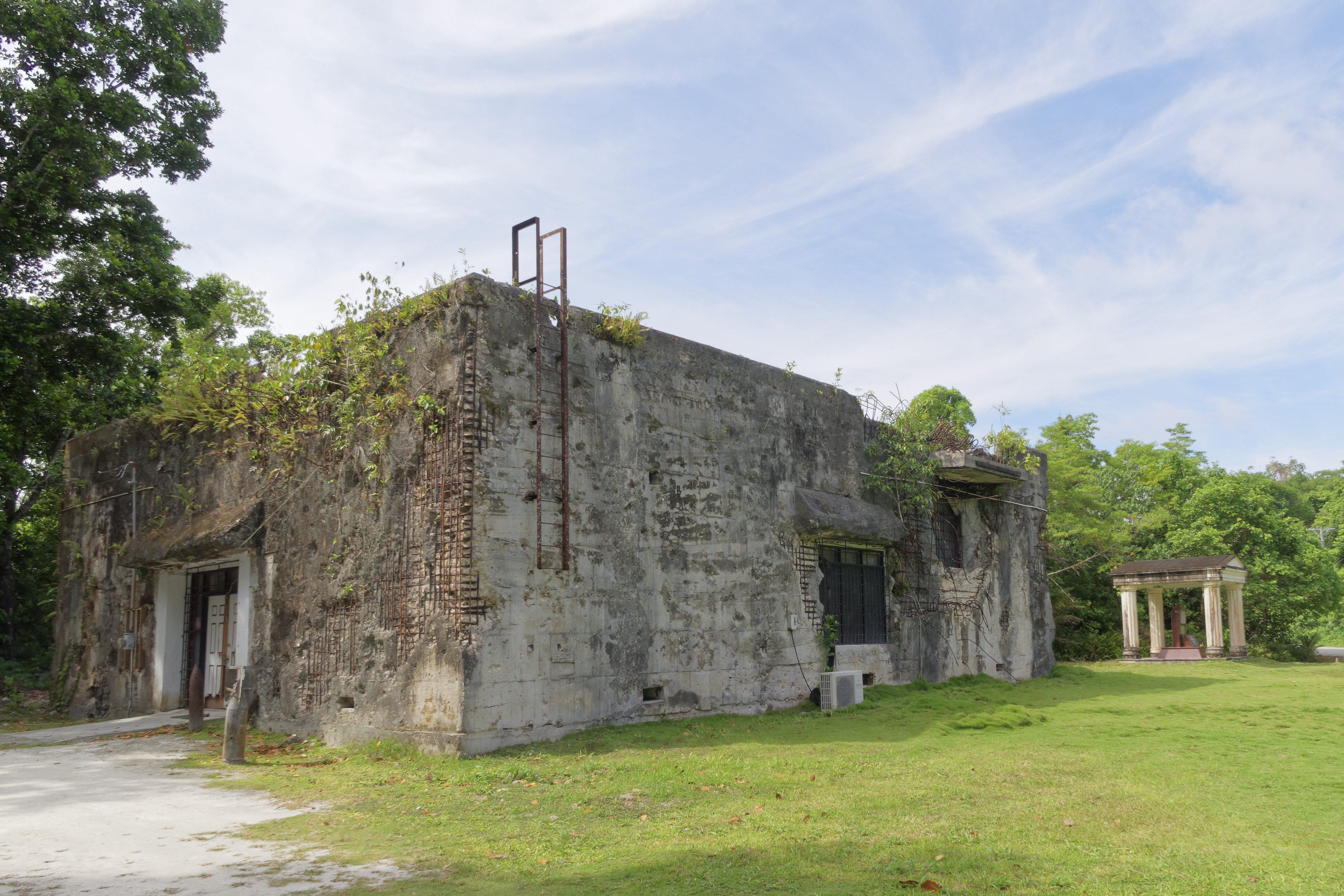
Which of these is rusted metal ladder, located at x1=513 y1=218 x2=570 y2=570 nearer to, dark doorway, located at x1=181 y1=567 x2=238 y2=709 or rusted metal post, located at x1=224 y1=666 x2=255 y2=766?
rusted metal post, located at x1=224 y1=666 x2=255 y2=766

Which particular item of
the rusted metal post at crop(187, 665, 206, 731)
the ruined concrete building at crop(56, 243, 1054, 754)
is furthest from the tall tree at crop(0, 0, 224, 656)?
the rusted metal post at crop(187, 665, 206, 731)

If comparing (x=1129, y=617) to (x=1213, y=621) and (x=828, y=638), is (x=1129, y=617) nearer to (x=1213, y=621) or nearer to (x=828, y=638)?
(x=1213, y=621)

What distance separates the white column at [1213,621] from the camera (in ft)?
75.2

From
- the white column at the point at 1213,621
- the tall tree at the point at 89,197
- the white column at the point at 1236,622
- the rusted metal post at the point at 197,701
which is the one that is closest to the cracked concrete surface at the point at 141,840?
the rusted metal post at the point at 197,701

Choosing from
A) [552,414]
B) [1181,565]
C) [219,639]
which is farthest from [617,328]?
[1181,565]

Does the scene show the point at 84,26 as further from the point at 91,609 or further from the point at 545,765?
the point at 545,765

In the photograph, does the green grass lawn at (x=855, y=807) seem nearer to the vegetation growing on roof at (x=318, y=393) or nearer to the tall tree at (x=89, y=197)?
the vegetation growing on roof at (x=318, y=393)

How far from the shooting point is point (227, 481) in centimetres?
1202

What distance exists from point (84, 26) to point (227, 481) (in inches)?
259

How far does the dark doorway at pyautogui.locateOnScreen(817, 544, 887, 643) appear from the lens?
43.5ft

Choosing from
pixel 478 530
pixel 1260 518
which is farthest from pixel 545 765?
pixel 1260 518

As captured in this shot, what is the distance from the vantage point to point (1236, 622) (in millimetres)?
23359

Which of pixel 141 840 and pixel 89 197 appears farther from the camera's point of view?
pixel 89 197

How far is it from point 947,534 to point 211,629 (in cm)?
1205
